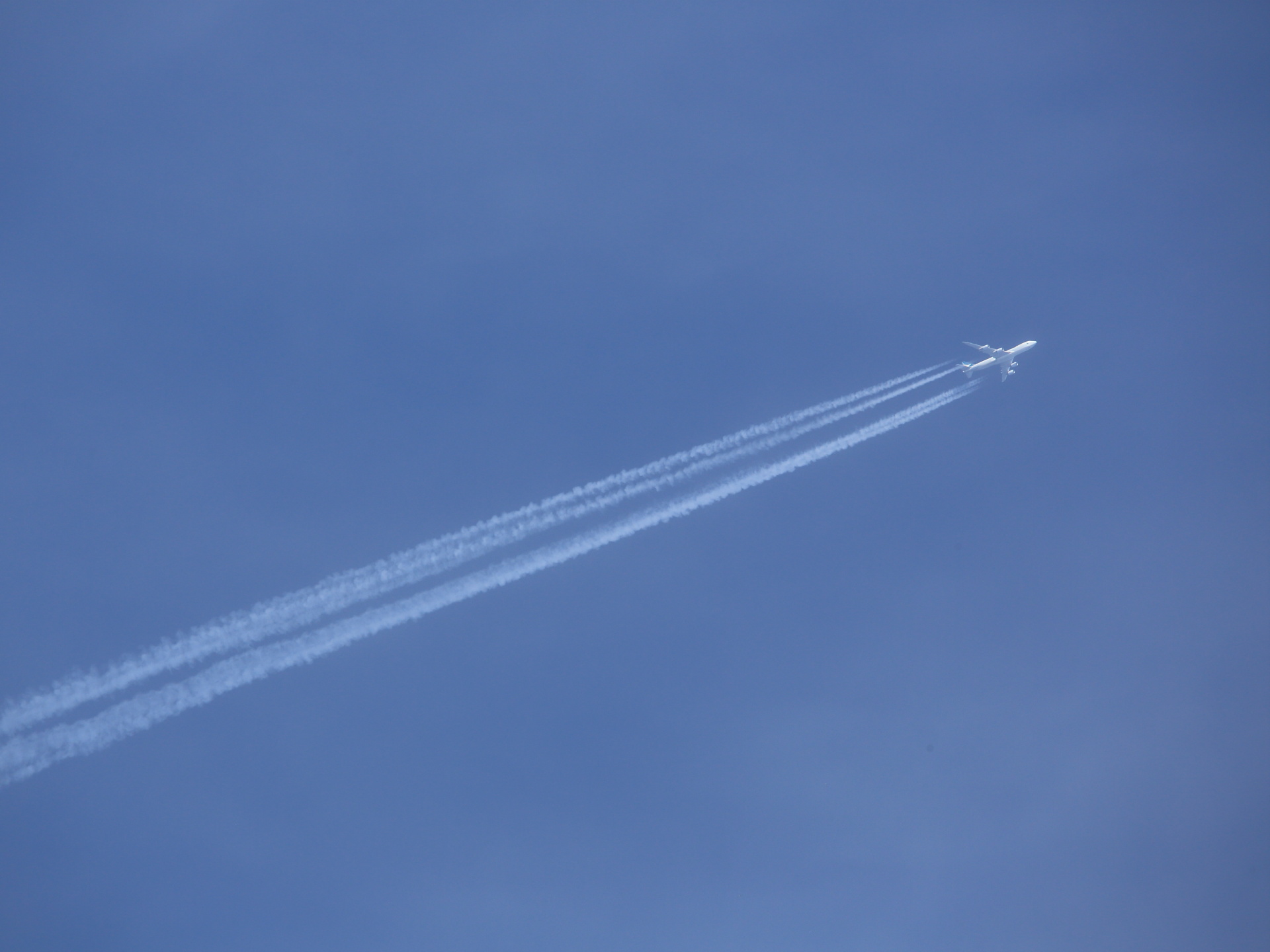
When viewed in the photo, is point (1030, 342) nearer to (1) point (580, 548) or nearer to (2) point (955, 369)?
(2) point (955, 369)

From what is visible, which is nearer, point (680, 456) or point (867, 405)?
point (680, 456)

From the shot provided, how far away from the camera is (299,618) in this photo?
156 feet

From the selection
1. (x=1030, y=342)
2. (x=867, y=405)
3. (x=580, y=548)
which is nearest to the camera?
(x=580, y=548)

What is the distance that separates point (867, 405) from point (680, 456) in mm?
13070

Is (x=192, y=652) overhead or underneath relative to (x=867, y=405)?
underneath

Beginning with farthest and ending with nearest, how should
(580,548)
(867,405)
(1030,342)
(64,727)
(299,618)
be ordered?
(1030,342) → (867,405) → (580,548) → (299,618) → (64,727)

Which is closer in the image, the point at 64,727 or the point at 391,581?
the point at 64,727

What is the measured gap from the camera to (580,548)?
168 ft

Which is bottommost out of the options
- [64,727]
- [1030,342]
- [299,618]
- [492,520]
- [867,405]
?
[64,727]

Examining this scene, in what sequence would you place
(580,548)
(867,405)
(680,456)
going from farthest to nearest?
(867,405), (680,456), (580,548)

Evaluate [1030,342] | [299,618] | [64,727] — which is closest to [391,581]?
[299,618]

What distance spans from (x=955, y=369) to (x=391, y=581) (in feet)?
130

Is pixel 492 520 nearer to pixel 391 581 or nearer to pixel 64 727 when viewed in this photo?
pixel 391 581

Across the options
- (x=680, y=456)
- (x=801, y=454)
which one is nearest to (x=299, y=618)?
(x=680, y=456)
